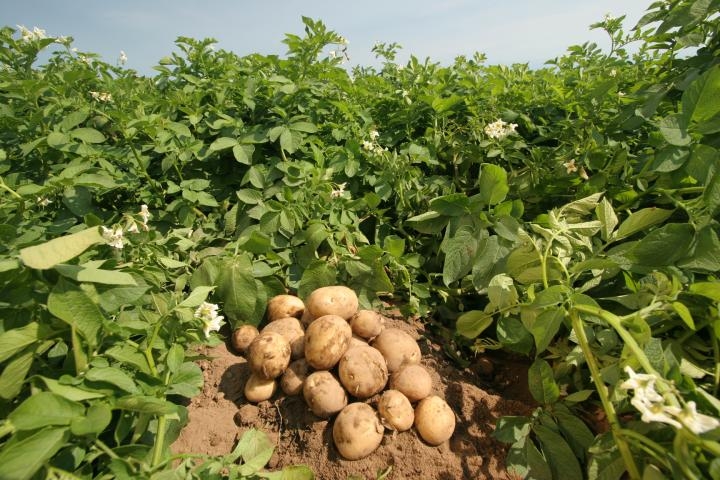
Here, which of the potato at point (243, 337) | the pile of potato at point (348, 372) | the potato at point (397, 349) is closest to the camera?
the pile of potato at point (348, 372)

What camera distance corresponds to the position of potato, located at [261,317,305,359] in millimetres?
1810

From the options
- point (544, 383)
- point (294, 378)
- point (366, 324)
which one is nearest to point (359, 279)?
point (366, 324)

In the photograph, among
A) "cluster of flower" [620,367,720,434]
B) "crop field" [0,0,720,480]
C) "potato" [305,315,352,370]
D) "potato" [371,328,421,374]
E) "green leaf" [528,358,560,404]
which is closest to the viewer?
"cluster of flower" [620,367,720,434]

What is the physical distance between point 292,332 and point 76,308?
92 cm

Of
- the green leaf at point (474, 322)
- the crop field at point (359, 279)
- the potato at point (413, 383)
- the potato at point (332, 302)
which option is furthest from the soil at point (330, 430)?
the potato at point (332, 302)

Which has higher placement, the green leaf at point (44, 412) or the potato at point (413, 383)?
the green leaf at point (44, 412)

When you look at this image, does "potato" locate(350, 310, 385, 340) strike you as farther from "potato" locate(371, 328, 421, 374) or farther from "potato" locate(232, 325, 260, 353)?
"potato" locate(232, 325, 260, 353)

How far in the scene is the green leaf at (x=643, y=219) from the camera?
58.1 inches

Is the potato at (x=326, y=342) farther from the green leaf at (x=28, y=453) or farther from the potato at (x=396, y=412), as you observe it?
the green leaf at (x=28, y=453)

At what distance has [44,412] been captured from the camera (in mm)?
932

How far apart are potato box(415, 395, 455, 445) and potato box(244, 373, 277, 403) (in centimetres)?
63

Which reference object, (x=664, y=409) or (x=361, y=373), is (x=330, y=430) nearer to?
(x=361, y=373)

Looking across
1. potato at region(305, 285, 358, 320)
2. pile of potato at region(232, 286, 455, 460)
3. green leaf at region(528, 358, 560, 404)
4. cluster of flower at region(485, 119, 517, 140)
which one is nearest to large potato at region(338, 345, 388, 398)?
pile of potato at region(232, 286, 455, 460)

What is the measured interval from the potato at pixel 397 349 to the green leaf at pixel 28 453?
1.20 metres
